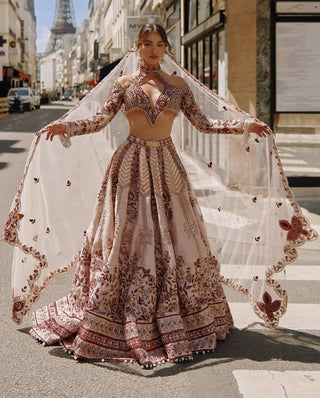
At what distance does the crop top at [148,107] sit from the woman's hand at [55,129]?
31 mm

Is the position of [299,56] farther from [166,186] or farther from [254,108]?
[166,186]

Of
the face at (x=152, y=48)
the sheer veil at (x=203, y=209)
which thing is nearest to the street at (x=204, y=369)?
the sheer veil at (x=203, y=209)

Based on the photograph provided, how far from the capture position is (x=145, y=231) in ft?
13.8

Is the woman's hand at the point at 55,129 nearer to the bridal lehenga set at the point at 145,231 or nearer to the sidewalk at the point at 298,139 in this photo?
the bridal lehenga set at the point at 145,231

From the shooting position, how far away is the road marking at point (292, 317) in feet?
15.4

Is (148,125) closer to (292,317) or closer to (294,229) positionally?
(294,229)

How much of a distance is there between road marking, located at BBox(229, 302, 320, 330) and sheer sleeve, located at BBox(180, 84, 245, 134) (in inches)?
52.4

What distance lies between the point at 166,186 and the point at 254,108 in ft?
22.5

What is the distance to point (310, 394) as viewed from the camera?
3.51 m

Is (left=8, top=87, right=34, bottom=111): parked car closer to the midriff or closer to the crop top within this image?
the crop top

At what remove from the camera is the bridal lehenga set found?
410cm

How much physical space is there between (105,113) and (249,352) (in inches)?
68.5

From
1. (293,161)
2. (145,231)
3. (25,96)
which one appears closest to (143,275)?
(145,231)

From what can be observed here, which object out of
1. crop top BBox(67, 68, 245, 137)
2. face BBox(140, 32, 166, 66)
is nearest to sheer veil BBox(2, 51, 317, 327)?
crop top BBox(67, 68, 245, 137)
